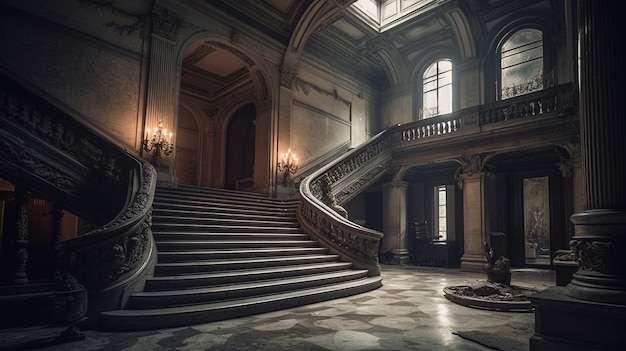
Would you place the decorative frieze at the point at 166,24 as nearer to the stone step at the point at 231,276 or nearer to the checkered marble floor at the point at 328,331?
the stone step at the point at 231,276

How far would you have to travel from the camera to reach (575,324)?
9.24ft

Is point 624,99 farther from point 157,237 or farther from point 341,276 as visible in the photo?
point 157,237

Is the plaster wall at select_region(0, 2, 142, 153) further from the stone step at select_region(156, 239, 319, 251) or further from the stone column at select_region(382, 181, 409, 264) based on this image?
the stone column at select_region(382, 181, 409, 264)

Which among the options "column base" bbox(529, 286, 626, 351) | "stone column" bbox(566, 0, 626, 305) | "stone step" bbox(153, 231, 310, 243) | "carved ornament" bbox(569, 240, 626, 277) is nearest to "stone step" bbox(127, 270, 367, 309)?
"stone step" bbox(153, 231, 310, 243)

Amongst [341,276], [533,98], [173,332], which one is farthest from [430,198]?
[173,332]

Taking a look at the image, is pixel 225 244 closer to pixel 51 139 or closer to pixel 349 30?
pixel 51 139

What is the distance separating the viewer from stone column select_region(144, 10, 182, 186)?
9.34 metres

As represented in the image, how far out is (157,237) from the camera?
5.93 m

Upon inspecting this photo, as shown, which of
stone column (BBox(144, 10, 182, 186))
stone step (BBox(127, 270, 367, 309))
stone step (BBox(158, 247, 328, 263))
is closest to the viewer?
stone step (BBox(127, 270, 367, 309))

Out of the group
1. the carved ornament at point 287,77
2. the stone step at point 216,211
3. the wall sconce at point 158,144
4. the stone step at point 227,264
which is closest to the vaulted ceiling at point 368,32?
the carved ornament at point 287,77

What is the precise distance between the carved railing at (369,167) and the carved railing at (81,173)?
12.2 ft

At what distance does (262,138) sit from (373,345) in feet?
31.9

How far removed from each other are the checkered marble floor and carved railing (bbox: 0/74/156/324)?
0.91 m

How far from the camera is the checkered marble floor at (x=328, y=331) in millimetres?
3463
